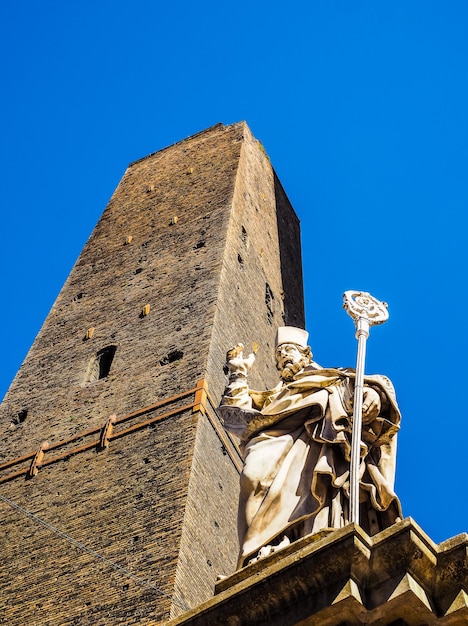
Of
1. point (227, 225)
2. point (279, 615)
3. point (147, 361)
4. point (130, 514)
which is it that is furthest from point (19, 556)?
point (279, 615)

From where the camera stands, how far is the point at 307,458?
557 cm

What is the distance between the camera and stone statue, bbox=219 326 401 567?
5.28m

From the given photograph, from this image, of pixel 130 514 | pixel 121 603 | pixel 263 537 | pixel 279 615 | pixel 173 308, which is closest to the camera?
pixel 279 615

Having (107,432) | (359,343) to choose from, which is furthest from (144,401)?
(359,343)

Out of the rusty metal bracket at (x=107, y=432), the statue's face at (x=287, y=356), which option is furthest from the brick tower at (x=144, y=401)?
the statue's face at (x=287, y=356)

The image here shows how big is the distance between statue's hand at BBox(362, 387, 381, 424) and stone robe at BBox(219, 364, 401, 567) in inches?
1.5

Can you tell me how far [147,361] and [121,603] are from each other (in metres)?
5.34

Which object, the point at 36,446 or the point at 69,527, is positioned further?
the point at 36,446

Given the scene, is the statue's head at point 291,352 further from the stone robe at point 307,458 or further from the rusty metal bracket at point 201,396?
the rusty metal bracket at point 201,396

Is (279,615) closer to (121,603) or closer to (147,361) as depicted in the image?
(121,603)

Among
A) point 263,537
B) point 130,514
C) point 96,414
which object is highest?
point 96,414

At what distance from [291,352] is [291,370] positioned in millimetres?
173

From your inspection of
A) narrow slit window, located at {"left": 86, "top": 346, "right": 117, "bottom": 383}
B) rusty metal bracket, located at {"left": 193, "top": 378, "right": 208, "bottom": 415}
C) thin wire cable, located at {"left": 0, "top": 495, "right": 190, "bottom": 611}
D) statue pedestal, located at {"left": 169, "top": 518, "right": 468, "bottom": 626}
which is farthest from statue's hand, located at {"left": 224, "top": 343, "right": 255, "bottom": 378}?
narrow slit window, located at {"left": 86, "top": 346, "right": 117, "bottom": 383}

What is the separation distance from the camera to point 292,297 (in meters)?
23.2
